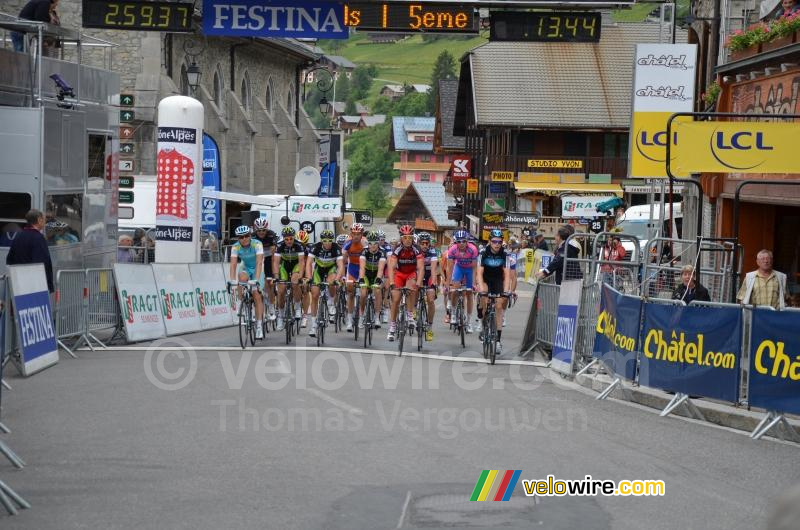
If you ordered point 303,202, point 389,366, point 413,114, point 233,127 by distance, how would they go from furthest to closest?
1. point 413,114
2. point 233,127
3. point 303,202
4. point 389,366

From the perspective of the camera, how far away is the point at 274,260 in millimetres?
20078

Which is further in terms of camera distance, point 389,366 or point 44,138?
point 44,138

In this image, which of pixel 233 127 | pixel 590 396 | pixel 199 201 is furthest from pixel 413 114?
pixel 590 396

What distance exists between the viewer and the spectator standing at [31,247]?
17172mm

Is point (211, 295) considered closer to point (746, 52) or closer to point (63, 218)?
point (63, 218)

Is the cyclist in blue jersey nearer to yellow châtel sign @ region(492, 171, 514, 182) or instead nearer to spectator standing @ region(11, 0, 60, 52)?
spectator standing @ region(11, 0, 60, 52)

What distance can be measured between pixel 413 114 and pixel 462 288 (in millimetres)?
168402

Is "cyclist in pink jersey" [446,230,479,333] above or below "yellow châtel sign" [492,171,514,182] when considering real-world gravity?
below

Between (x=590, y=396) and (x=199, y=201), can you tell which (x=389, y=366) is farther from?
(x=199, y=201)

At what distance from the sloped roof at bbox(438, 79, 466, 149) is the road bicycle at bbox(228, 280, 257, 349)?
244 ft

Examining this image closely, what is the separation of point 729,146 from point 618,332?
2666 millimetres

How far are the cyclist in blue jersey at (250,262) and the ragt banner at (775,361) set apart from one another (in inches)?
347

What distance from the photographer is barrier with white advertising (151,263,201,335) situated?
21.2m

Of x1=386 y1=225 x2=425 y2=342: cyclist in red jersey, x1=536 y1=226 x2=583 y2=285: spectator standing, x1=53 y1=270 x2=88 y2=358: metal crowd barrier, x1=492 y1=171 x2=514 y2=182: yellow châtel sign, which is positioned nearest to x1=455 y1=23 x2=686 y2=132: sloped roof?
x1=492 y1=171 x2=514 y2=182: yellow châtel sign
